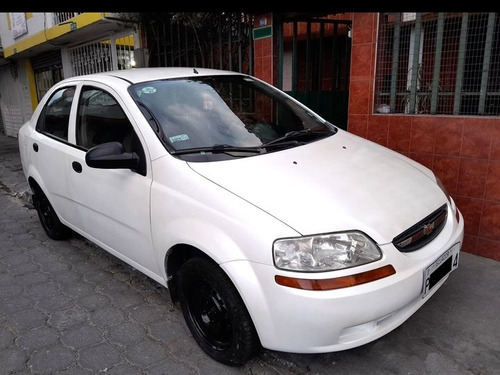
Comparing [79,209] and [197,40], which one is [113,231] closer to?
[79,209]

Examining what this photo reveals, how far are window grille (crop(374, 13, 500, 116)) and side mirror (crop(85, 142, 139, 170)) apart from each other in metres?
2.73

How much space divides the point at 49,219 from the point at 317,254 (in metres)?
3.35

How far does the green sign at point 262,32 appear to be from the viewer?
5068 mm

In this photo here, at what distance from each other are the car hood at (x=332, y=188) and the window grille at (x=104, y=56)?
22.8 ft

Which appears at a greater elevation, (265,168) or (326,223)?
(265,168)

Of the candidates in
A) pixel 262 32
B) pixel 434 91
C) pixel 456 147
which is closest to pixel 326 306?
pixel 456 147

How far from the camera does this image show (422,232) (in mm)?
2188

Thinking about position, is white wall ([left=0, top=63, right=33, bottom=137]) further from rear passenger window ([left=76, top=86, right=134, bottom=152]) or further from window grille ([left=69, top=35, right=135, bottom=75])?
rear passenger window ([left=76, top=86, right=134, bottom=152])

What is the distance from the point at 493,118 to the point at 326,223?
7.58 feet

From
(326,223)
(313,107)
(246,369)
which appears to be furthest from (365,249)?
(313,107)

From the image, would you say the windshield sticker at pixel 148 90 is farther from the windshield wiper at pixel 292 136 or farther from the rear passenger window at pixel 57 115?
the rear passenger window at pixel 57 115

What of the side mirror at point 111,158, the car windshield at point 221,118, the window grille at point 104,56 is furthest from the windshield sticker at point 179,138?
the window grille at point 104,56

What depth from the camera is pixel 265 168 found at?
2.29m

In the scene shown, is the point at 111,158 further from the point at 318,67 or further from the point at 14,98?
the point at 14,98
